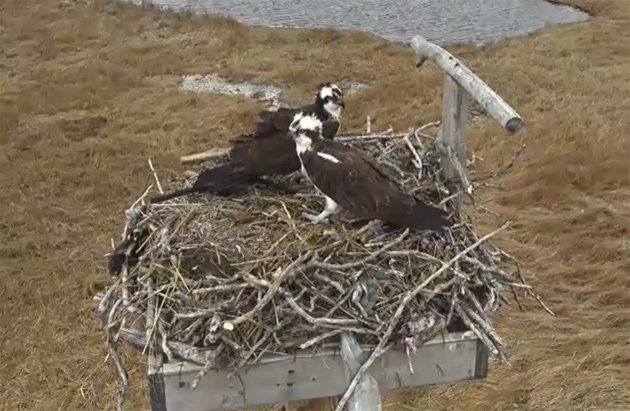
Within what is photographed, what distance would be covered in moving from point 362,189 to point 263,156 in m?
0.65

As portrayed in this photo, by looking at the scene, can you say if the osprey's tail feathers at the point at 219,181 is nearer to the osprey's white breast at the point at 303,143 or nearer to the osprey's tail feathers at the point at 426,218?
the osprey's white breast at the point at 303,143

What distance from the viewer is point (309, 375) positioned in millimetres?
2631

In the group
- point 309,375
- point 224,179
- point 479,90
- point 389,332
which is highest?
point 479,90

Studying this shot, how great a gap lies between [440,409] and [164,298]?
2.67 metres

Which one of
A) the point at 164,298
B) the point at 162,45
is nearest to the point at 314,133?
the point at 164,298

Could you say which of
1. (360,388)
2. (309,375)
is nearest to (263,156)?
(309,375)

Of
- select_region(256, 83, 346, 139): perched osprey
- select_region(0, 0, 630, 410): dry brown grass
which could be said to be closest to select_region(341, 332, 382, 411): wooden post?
select_region(256, 83, 346, 139): perched osprey

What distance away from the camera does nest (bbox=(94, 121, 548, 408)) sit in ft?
8.43

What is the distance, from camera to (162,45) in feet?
38.0

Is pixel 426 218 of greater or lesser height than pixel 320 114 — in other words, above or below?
below

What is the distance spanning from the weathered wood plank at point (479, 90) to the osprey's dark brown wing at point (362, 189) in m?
0.37

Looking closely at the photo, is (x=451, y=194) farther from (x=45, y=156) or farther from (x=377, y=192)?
(x=45, y=156)

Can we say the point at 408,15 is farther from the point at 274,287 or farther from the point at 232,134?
the point at 274,287

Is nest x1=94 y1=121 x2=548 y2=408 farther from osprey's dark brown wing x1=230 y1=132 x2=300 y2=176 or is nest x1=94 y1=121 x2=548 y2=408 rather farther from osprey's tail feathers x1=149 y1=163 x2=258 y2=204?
osprey's dark brown wing x1=230 y1=132 x2=300 y2=176
